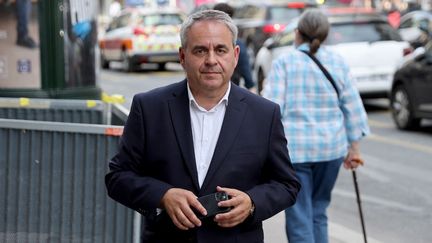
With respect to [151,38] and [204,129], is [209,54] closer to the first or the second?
[204,129]

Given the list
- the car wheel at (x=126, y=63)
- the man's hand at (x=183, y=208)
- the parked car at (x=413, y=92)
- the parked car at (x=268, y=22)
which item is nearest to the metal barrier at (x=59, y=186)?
the man's hand at (x=183, y=208)

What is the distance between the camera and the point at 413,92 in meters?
13.6

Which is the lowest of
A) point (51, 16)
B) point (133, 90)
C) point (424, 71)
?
point (133, 90)

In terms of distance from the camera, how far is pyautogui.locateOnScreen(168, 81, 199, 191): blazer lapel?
3205 mm

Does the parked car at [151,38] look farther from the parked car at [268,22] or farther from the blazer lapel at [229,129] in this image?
the blazer lapel at [229,129]

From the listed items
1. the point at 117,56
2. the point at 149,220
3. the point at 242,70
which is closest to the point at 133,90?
the point at 117,56

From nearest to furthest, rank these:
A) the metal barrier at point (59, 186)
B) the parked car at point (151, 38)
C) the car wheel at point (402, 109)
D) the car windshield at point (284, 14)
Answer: the metal barrier at point (59, 186) → the car wheel at point (402, 109) → the car windshield at point (284, 14) → the parked car at point (151, 38)

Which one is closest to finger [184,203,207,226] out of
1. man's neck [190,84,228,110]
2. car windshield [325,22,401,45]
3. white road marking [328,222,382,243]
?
man's neck [190,84,228,110]

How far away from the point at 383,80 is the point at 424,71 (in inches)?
93.1

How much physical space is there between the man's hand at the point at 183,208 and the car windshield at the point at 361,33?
42.8 ft

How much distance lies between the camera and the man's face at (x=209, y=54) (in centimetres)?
319

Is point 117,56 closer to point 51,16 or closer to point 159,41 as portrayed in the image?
point 159,41

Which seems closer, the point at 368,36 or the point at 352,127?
the point at 352,127

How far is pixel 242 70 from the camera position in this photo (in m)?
9.36
